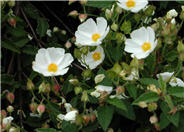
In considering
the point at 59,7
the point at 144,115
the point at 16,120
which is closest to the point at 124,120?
the point at 144,115

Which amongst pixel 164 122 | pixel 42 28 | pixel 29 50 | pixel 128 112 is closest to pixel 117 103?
pixel 128 112

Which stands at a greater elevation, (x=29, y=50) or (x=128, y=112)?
(x=29, y=50)

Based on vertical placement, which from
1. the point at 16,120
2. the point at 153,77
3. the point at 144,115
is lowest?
the point at 16,120

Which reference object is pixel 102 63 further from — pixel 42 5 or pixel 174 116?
pixel 42 5

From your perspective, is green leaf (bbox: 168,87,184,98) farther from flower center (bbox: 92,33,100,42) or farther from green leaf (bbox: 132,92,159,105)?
flower center (bbox: 92,33,100,42)

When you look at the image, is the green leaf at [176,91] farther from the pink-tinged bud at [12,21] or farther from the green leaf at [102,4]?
the pink-tinged bud at [12,21]

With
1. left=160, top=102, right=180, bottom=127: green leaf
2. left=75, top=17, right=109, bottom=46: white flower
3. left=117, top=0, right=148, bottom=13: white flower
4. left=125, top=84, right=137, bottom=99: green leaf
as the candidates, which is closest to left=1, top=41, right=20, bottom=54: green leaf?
left=75, top=17, right=109, bottom=46: white flower

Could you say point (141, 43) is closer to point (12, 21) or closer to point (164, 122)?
point (164, 122)
